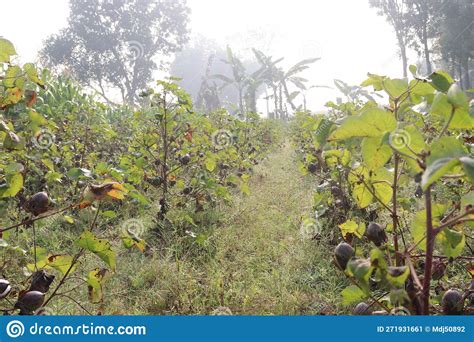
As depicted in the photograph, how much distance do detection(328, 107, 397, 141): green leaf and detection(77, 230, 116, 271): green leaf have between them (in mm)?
760

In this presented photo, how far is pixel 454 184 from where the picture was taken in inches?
99.1

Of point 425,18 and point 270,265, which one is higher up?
point 425,18

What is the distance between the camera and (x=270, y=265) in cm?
250

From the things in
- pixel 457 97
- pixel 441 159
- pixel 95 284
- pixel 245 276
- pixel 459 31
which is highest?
pixel 459 31

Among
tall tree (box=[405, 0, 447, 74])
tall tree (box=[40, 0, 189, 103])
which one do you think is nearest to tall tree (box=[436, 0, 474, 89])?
tall tree (box=[405, 0, 447, 74])

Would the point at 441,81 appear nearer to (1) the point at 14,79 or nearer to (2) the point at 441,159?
(2) the point at 441,159

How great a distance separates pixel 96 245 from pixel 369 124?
842mm

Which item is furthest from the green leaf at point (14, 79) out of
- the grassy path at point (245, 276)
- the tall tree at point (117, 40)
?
the tall tree at point (117, 40)

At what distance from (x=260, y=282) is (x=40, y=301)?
1280 mm

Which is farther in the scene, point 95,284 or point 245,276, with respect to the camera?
point 245,276

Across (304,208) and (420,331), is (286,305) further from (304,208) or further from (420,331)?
(304,208)

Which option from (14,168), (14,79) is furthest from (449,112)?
(14,79)

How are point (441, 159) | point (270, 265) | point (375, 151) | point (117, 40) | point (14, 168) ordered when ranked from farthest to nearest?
point (117, 40)
point (270, 265)
point (14, 168)
point (375, 151)
point (441, 159)

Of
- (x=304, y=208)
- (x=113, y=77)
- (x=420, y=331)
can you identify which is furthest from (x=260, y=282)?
(x=113, y=77)
